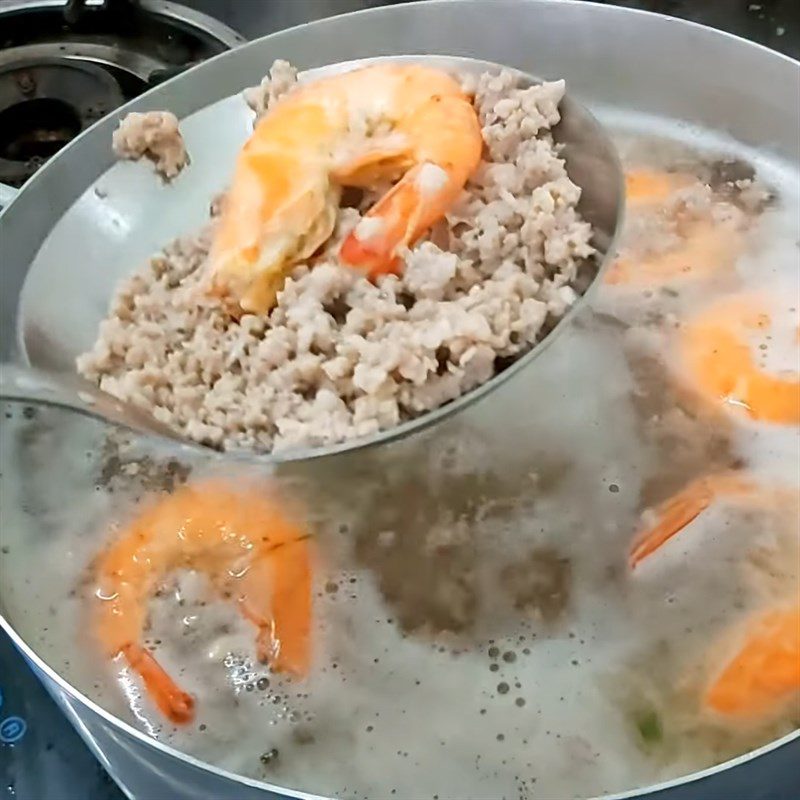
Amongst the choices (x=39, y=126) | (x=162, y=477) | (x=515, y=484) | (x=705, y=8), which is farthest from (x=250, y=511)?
(x=705, y=8)

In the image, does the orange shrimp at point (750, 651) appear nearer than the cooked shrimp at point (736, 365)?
Yes

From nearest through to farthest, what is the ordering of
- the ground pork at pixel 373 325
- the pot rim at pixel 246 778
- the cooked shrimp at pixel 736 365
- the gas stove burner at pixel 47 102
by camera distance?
the pot rim at pixel 246 778, the ground pork at pixel 373 325, the cooked shrimp at pixel 736 365, the gas stove burner at pixel 47 102

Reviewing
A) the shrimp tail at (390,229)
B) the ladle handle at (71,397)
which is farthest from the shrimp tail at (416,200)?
the ladle handle at (71,397)

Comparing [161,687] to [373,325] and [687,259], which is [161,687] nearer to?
[373,325]

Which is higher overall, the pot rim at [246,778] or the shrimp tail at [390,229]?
the shrimp tail at [390,229]


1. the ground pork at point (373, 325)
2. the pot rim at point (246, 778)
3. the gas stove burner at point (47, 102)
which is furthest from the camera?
the gas stove burner at point (47, 102)

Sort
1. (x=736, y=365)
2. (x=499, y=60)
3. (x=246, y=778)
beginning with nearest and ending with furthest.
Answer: (x=246, y=778) → (x=736, y=365) → (x=499, y=60)

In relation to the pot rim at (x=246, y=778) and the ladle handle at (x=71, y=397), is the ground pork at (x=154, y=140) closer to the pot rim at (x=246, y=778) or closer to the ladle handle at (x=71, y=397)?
the ladle handle at (x=71, y=397)

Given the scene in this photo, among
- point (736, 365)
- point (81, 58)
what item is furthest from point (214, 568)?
point (81, 58)
